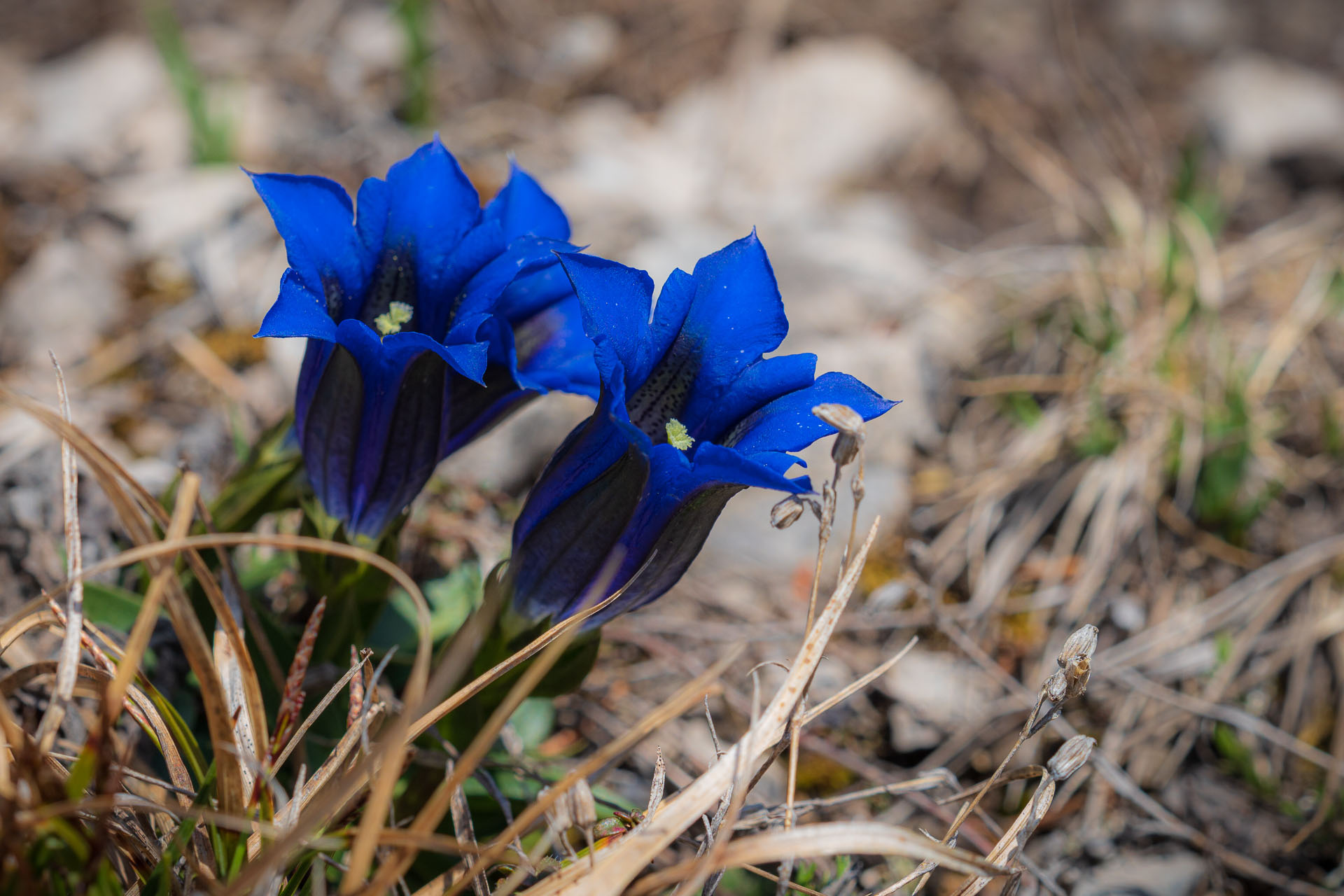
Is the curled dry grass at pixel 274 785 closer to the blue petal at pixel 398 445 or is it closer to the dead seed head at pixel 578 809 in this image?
the dead seed head at pixel 578 809

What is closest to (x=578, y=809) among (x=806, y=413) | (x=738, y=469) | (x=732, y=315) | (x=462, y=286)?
(x=738, y=469)

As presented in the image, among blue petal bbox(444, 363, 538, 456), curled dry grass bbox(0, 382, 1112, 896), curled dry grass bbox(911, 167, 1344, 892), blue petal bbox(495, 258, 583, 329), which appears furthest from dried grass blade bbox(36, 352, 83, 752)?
curled dry grass bbox(911, 167, 1344, 892)

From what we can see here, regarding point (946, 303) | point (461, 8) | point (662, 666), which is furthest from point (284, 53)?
point (662, 666)

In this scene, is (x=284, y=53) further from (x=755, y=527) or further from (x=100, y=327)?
(x=755, y=527)

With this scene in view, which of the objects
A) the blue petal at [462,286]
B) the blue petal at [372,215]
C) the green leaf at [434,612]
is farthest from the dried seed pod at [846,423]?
the green leaf at [434,612]

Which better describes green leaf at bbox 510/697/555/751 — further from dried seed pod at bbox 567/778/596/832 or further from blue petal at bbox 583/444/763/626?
dried seed pod at bbox 567/778/596/832

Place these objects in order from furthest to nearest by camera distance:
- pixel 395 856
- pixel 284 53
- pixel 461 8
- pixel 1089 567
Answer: pixel 461 8, pixel 284 53, pixel 1089 567, pixel 395 856
